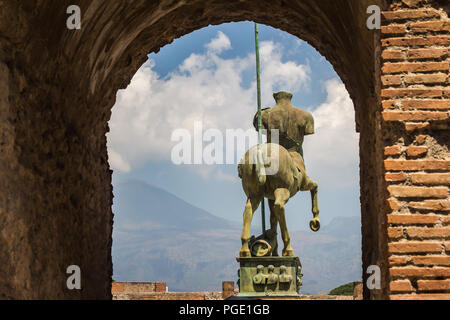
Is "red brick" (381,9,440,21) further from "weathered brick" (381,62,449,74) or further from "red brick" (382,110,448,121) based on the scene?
"red brick" (382,110,448,121)

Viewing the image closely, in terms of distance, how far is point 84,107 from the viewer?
7.09 metres

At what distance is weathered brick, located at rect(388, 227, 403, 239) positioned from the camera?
15.0 feet

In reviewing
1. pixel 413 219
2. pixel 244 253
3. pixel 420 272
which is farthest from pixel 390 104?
pixel 244 253

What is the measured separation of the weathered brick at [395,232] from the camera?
458 centimetres

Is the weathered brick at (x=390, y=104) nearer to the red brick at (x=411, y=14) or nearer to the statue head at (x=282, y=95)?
the red brick at (x=411, y=14)

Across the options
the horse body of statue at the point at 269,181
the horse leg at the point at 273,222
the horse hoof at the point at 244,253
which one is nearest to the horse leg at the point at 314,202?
the horse body of statue at the point at 269,181

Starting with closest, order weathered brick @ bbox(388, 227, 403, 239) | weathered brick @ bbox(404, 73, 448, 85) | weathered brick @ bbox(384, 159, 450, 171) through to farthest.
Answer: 1. weathered brick @ bbox(388, 227, 403, 239)
2. weathered brick @ bbox(384, 159, 450, 171)
3. weathered brick @ bbox(404, 73, 448, 85)

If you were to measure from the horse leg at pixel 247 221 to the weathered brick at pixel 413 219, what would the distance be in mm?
6046

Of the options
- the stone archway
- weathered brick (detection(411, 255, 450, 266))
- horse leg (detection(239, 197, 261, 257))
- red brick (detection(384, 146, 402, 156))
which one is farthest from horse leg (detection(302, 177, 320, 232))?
weathered brick (detection(411, 255, 450, 266))

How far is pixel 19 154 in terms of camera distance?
5305 mm

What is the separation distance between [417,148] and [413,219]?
49 cm

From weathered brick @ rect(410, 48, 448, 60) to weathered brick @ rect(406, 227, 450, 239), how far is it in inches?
46.2

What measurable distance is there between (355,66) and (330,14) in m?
0.68

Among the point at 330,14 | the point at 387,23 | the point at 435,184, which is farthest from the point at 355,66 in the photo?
the point at 435,184
